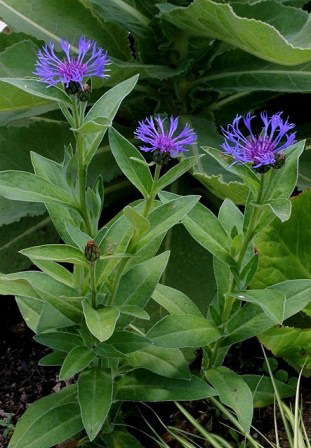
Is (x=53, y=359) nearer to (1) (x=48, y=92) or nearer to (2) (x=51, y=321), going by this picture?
(2) (x=51, y=321)

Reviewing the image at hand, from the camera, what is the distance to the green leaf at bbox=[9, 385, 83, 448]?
123cm

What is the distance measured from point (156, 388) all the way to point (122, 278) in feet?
0.64

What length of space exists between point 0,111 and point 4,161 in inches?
7.1

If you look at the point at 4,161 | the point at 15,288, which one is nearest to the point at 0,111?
the point at 4,161

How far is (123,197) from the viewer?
188 centimetres

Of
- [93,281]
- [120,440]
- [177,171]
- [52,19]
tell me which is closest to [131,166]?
[177,171]

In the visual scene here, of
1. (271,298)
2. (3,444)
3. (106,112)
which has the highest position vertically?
(106,112)

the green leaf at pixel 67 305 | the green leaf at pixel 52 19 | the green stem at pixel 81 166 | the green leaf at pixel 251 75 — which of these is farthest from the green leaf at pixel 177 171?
the green leaf at pixel 52 19

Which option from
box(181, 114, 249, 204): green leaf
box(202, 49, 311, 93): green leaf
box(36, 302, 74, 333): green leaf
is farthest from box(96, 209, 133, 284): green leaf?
box(202, 49, 311, 93): green leaf

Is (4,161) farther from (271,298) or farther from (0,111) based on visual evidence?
(271,298)

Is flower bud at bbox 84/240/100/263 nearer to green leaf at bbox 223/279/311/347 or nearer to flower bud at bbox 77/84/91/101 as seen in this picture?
flower bud at bbox 77/84/91/101

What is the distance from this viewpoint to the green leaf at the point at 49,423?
1.23 meters

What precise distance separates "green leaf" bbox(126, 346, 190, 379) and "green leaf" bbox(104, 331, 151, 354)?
0.23 feet

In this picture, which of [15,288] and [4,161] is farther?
[4,161]
